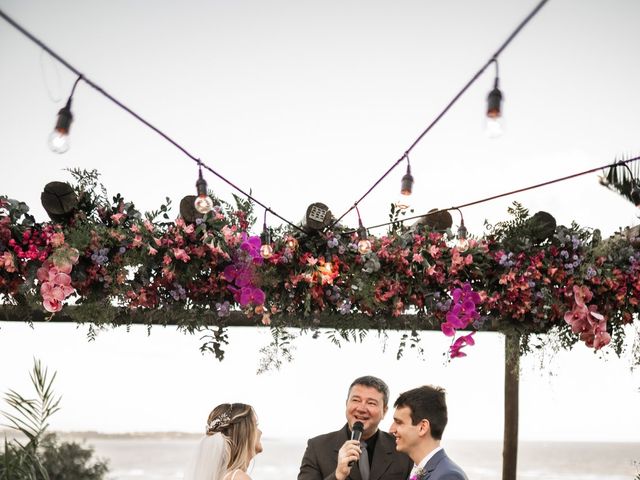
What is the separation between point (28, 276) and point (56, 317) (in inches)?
26.3

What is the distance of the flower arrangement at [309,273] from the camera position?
399cm

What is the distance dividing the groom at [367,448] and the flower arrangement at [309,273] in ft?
1.26

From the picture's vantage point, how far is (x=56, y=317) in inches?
179

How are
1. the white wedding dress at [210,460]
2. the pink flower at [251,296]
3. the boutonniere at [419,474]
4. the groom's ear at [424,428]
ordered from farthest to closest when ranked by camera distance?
1. the pink flower at [251,296]
2. the white wedding dress at [210,460]
3. the groom's ear at [424,428]
4. the boutonniere at [419,474]

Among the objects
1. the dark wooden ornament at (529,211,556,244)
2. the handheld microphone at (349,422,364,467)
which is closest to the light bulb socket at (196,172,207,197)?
the handheld microphone at (349,422,364,467)

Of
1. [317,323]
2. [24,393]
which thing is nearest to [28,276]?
[24,393]

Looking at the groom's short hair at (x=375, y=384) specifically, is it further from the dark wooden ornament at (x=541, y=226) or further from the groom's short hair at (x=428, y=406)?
the dark wooden ornament at (x=541, y=226)

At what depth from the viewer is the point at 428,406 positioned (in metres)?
3.45

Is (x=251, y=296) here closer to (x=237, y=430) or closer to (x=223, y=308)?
(x=223, y=308)

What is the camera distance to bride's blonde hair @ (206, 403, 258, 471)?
3.72 meters

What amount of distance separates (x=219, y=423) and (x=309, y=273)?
3.00 ft

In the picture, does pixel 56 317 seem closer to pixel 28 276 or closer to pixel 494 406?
pixel 28 276

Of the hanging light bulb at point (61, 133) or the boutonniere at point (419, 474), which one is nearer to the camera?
the hanging light bulb at point (61, 133)

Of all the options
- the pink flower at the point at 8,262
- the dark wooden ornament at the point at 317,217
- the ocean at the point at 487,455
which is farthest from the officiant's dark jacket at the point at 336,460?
the pink flower at the point at 8,262
